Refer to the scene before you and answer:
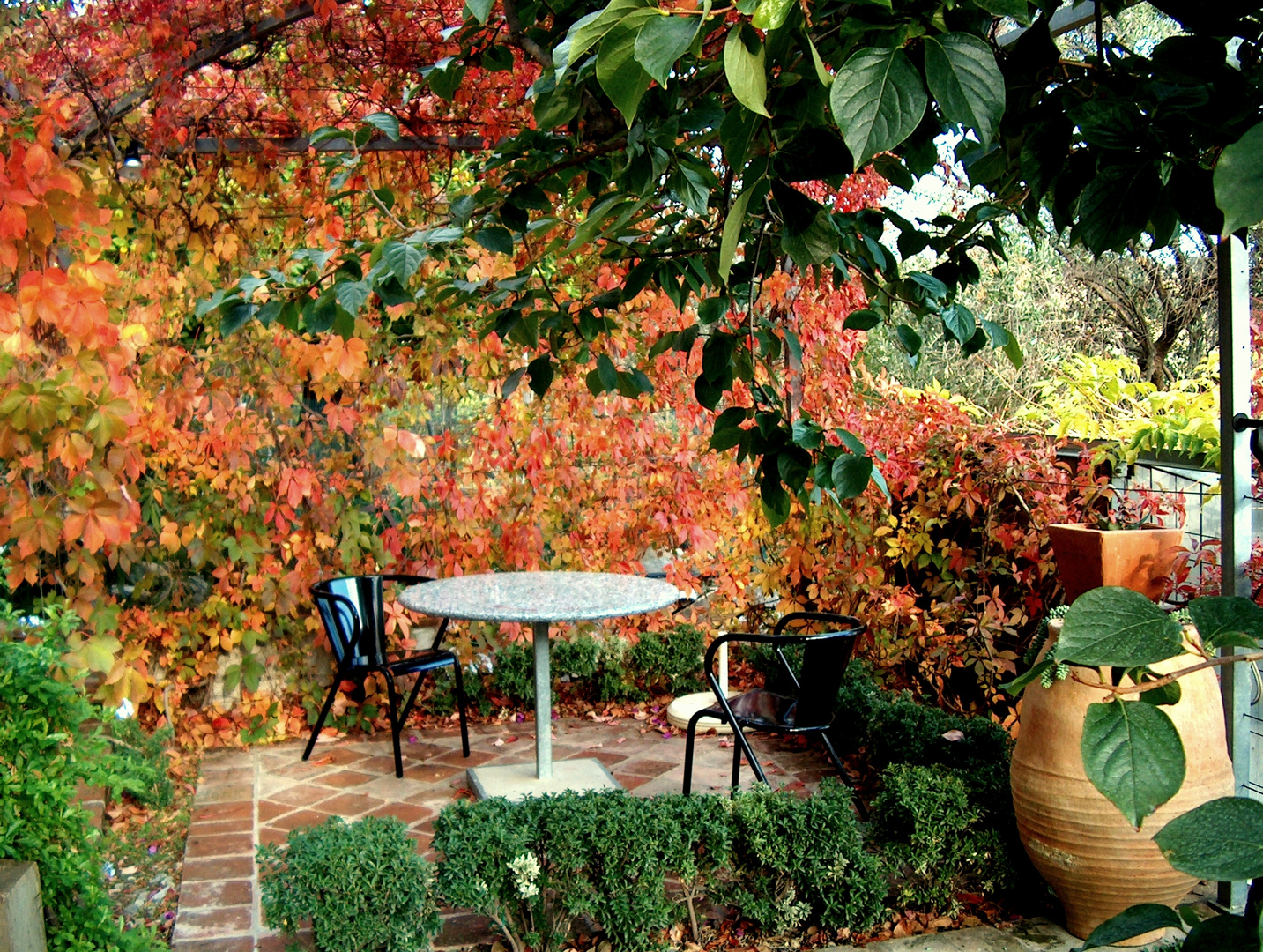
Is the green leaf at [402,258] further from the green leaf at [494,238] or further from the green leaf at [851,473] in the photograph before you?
the green leaf at [851,473]

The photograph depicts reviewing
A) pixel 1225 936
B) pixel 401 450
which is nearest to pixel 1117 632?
pixel 1225 936

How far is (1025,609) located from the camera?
4.43 metres

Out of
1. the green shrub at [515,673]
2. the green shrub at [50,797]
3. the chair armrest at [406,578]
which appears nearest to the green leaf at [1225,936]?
the green shrub at [50,797]

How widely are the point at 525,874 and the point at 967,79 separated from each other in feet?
8.00

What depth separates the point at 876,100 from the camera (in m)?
0.76

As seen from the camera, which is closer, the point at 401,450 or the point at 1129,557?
the point at 1129,557

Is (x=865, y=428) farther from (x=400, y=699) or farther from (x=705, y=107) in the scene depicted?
(x=705, y=107)

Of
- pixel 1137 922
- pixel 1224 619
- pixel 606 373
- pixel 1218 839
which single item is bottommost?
pixel 1137 922

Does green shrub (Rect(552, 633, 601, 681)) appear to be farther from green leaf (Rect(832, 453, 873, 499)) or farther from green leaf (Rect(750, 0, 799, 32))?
green leaf (Rect(750, 0, 799, 32))

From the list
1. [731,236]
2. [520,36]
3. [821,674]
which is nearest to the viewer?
[731,236]

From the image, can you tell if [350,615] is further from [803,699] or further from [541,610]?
[803,699]

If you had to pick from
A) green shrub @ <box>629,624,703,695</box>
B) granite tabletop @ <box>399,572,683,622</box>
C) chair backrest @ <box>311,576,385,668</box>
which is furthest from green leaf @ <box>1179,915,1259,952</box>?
green shrub @ <box>629,624,703,695</box>

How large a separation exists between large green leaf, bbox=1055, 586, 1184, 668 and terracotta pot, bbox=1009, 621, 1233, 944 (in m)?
2.22

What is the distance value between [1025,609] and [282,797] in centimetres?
317
